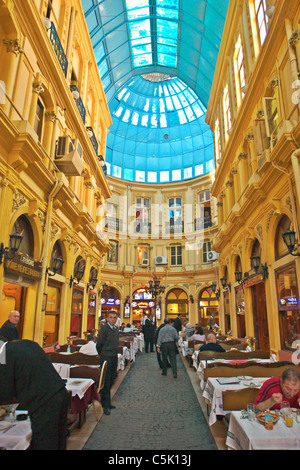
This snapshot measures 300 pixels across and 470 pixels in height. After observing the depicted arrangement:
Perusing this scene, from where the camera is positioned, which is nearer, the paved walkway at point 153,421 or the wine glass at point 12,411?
the wine glass at point 12,411

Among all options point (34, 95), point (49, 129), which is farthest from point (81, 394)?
point (49, 129)

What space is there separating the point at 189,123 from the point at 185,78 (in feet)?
24.6

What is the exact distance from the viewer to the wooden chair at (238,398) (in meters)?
4.20

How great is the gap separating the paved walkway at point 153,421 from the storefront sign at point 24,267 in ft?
13.1

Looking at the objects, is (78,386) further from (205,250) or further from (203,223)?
(203,223)

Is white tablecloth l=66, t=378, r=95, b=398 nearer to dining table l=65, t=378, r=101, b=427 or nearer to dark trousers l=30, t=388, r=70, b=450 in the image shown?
dining table l=65, t=378, r=101, b=427


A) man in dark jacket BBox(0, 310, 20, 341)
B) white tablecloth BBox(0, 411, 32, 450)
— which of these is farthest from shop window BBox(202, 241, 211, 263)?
white tablecloth BBox(0, 411, 32, 450)

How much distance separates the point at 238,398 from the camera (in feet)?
13.9

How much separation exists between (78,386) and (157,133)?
33191 millimetres

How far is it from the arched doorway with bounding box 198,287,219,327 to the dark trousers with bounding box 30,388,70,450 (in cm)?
2694

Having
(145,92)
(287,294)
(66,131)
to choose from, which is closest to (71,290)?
(66,131)

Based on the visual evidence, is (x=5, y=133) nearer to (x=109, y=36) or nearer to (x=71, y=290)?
(x=71, y=290)

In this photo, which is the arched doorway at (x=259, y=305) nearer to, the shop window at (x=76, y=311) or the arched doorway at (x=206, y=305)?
the shop window at (x=76, y=311)

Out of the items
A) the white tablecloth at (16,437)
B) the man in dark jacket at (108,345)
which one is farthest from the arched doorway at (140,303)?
the white tablecloth at (16,437)
